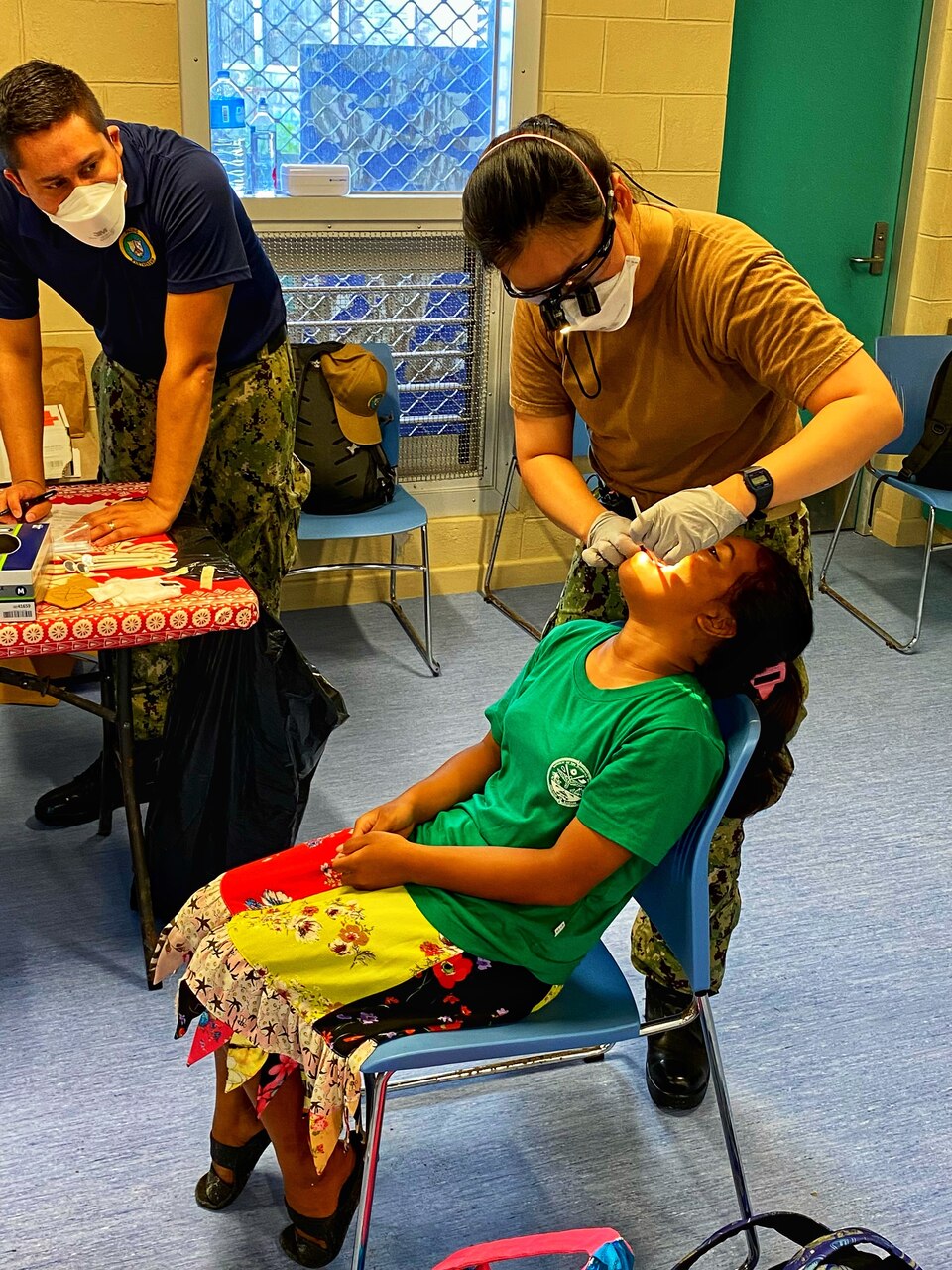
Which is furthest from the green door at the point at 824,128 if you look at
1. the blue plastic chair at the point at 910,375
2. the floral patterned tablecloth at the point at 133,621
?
the floral patterned tablecloth at the point at 133,621

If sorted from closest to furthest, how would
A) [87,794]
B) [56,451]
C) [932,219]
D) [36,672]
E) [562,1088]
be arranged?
[562,1088], [87,794], [56,451], [36,672], [932,219]

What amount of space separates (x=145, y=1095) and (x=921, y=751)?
6.22ft

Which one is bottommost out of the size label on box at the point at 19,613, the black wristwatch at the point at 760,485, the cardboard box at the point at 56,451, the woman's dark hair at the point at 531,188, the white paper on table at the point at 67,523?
the cardboard box at the point at 56,451

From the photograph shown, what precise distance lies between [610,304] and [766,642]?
43 cm

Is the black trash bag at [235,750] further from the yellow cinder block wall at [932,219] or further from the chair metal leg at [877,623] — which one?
the yellow cinder block wall at [932,219]

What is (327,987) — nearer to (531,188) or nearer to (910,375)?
(531,188)

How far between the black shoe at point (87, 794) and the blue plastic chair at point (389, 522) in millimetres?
749

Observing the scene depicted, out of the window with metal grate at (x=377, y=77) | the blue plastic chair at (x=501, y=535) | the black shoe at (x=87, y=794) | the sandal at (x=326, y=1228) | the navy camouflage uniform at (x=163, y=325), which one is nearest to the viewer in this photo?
the sandal at (x=326, y=1228)

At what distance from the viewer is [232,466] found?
92.9 inches

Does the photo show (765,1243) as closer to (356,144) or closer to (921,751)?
(921,751)

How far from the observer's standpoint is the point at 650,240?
5.01 feet

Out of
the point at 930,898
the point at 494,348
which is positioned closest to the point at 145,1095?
the point at 930,898

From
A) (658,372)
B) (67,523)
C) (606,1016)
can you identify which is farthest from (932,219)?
(606,1016)

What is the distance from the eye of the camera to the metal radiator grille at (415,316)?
349cm
